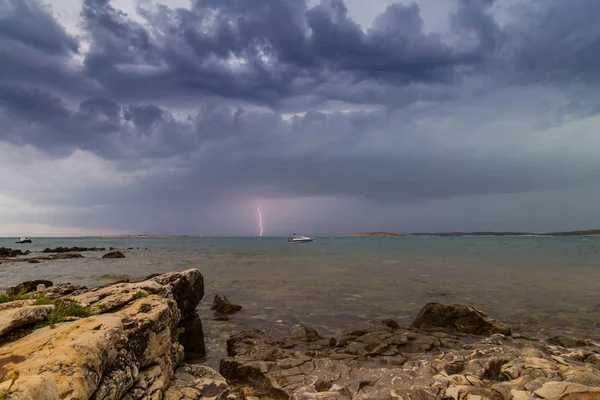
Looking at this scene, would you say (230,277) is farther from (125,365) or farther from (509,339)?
(125,365)

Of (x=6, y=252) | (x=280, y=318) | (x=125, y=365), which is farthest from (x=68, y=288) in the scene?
(x=6, y=252)

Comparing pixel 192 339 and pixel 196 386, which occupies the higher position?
pixel 196 386

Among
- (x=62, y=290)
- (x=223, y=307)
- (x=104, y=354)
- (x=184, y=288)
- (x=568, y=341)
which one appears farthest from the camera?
(x=223, y=307)

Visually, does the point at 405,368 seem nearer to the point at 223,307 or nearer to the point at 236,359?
the point at 236,359

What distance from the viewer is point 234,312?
20938mm

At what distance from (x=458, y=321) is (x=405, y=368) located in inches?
293

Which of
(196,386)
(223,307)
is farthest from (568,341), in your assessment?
(223,307)

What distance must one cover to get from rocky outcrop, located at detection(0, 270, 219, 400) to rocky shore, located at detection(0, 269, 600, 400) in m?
0.02

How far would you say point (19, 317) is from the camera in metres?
7.32

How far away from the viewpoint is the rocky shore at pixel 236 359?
598 centimetres

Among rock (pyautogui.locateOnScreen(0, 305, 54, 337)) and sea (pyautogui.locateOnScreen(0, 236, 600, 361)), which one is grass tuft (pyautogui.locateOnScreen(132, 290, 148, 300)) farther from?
sea (pyautogui.locateOnScreen(0, 236, 600, 361))

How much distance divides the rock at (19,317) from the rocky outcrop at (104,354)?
0.02 metres

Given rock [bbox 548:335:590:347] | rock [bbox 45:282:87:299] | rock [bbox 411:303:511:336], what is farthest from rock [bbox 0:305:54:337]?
rock [bbox 548:335:590:347]

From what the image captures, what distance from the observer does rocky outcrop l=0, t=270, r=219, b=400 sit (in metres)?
5.29
